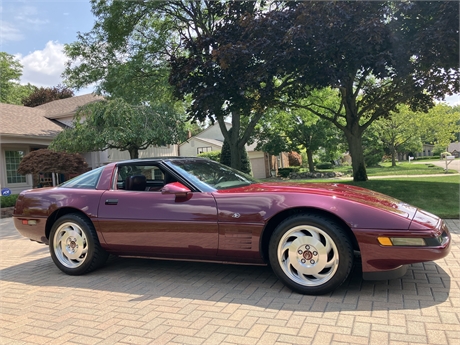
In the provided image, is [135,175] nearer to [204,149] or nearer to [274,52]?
[274,52]

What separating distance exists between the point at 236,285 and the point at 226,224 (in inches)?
28.2

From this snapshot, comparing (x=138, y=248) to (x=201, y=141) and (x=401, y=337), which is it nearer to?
(x=401, y=337)

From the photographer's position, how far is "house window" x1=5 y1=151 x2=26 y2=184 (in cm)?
1653

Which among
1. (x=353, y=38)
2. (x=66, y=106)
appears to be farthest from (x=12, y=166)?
(x=353, y=38)

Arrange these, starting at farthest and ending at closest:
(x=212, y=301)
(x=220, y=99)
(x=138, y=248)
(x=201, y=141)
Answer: (x=201, y=141) < (x=220, y=99) < (x=138, y=248) < (x=212, y=301)

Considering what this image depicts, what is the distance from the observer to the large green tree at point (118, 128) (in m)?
12.0

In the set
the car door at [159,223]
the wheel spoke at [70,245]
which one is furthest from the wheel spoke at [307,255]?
the wheel spoke at [70,245]

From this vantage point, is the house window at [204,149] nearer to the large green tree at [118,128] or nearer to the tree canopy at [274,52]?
the tree canopy at [274,52]

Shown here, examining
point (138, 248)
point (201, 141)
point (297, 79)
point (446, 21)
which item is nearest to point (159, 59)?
A: point (297, 79)

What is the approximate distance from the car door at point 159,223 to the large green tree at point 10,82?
36147 millimetres

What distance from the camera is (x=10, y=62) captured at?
37.4 metres

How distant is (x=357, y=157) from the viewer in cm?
1231

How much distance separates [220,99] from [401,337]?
885 centimetres

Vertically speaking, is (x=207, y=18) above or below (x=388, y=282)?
above
